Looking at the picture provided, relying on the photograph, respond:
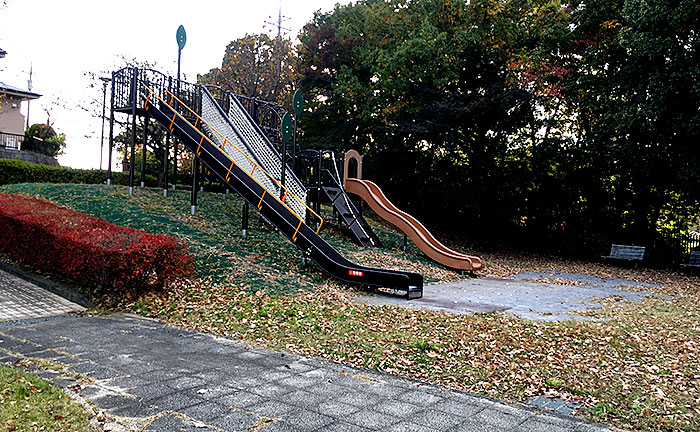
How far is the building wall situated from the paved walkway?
34083 mm

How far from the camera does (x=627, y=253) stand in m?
20.4

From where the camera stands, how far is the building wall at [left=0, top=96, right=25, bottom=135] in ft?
113

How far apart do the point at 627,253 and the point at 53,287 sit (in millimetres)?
19181

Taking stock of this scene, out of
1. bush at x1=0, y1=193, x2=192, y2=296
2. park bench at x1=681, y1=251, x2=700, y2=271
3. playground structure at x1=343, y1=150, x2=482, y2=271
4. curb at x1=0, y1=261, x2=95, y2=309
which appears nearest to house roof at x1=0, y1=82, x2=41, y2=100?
playground structure at x1=343, y1=150, x2=482, y2=271

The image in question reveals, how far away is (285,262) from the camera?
1209 centimetres

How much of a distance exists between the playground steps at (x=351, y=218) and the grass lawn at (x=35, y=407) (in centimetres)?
1222

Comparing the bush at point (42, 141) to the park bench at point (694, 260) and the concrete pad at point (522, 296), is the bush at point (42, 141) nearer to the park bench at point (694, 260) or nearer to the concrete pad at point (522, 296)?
the concrete pad at point (522, 296)

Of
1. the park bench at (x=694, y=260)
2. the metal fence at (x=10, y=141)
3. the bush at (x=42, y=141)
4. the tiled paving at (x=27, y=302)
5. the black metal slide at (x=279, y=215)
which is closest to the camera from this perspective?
the tiled paving at (x=27, y=302)

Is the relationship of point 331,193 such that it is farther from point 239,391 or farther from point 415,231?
point 239,391

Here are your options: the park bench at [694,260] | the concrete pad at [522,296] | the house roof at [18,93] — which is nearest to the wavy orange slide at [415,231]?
the concrete pad at [522,296]

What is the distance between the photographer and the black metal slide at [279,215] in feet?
34.8

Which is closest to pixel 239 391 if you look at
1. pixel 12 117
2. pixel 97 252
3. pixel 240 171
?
pixel 97 252

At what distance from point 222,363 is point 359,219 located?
38.9 feet

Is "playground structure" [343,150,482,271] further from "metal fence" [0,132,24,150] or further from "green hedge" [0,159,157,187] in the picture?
"metal fence" [0,132,24,150]
